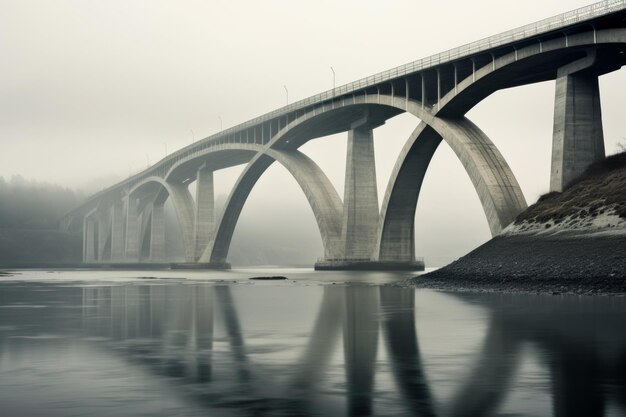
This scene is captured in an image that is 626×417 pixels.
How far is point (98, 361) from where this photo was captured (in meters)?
13.6

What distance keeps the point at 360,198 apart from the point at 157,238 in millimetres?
77262

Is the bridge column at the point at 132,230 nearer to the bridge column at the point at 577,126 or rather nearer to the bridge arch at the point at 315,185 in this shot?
the bridge arch at the point at 315,185

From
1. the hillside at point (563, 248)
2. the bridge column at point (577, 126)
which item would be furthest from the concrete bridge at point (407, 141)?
the hillside at point (563, 248)

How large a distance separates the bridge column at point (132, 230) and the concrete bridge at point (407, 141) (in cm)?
2789

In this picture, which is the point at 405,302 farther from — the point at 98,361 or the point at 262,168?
the point at 262,168

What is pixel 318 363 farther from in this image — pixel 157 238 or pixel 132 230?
pixel 132 230

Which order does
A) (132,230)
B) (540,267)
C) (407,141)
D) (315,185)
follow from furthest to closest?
(132,230) < (315,185) < (407,141) < (540,267)

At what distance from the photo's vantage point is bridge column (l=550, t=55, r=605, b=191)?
5028cm

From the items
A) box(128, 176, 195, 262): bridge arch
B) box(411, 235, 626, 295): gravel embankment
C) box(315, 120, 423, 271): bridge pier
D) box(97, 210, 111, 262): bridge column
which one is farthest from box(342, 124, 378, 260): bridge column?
box(97, 210, 111, 262): bridge column

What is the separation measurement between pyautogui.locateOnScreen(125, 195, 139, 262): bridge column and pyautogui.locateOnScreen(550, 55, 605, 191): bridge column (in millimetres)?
116013

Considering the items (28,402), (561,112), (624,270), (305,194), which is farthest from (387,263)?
(28,402)

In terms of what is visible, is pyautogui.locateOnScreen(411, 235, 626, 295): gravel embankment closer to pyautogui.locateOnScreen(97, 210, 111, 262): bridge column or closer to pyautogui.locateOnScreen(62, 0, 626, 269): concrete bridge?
pyautogui.locateOnScreen(62, 0, 626, 269): concrete bridge

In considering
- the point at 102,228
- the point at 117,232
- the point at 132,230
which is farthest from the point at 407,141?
the point at 102,228

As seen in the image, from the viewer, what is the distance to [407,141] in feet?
226
